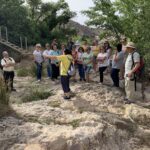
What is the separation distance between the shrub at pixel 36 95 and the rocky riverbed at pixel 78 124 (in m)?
0.25

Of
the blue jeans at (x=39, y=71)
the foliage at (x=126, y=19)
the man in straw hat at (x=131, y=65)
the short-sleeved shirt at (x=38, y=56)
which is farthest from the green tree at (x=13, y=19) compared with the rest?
the man in straw hat at (x=131, y=65)

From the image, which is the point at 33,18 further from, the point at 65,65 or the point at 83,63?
the point at 65,65

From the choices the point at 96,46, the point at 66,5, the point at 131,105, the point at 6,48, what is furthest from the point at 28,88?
the point at 66,5

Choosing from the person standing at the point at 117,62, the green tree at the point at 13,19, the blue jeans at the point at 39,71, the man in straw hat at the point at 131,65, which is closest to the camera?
the man in straw hat at the point at 131,65

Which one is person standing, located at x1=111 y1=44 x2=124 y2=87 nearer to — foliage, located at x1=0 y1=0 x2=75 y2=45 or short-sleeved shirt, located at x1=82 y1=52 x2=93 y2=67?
short-sleeved shirt, located at x1=82 y1=52 x2=93 y2=67

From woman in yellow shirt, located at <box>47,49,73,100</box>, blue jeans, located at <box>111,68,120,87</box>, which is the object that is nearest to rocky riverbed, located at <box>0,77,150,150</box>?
woman in yellow shirt, located at <box>47,49,73,100</box>

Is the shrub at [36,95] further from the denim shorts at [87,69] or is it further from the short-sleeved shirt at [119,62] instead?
the short-sleeved shirt at [119,62]

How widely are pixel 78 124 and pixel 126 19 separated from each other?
702 cm

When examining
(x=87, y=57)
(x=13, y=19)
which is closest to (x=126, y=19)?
(x=87, y=57)

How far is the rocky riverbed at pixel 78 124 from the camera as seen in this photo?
935cm

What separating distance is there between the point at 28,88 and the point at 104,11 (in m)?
5.29

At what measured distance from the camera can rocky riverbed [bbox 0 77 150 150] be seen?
9.35m

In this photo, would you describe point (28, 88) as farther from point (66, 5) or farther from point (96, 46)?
point (66, 5)

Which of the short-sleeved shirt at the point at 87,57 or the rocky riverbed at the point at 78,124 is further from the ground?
the short-sleeved shirt at the point at 87,57
